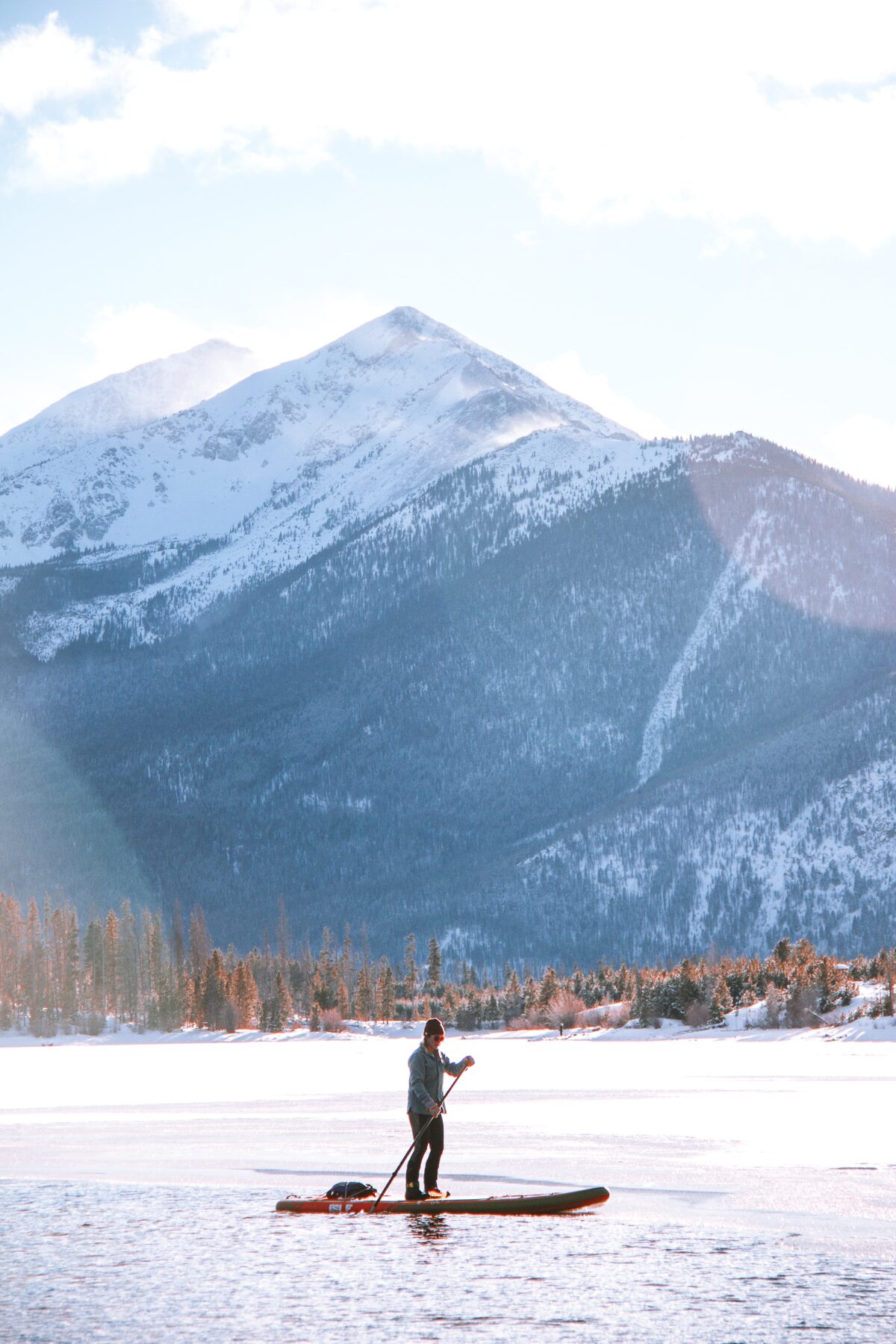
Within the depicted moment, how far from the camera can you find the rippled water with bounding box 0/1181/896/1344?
16.4m

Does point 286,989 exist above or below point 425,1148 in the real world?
below

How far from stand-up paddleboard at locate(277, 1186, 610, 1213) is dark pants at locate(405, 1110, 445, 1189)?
0.41 meters

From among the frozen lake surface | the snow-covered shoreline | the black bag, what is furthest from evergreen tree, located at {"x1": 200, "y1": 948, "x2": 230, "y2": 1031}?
the black bag

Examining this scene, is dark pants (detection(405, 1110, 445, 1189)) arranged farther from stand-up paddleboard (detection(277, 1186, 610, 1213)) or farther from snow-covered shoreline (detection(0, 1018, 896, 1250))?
snow-covered shoreline (detection(0, 1018, 896, 1250))

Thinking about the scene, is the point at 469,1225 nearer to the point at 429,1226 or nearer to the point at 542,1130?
the point at 429,1226

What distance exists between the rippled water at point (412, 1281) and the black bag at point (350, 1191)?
641 millimetres

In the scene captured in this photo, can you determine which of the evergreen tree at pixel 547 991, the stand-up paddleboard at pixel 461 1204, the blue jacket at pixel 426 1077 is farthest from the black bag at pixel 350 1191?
the evergreen tree at pixel 547 991

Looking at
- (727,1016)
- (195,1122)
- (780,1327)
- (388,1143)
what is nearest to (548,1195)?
(780,1327)

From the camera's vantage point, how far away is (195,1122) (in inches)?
1617

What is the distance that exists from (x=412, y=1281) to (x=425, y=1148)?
18.0ft

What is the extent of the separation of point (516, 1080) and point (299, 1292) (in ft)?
141

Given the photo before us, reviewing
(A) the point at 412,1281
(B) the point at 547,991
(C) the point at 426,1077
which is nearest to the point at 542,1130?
(C) the point at 426,1077

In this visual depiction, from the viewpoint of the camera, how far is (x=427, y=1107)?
2372cm

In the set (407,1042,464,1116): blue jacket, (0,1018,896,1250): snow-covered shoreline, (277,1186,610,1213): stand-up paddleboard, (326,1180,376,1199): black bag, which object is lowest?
(0,1018,896,1250): snow-covered shoreline
